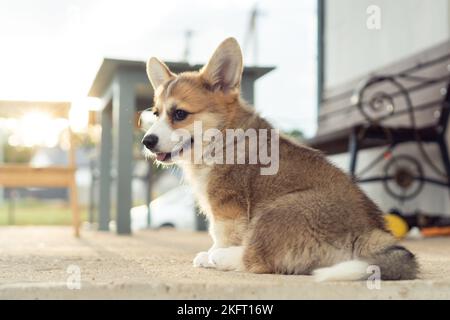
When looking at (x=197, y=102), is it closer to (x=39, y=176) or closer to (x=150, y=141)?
(x=150, y=141)

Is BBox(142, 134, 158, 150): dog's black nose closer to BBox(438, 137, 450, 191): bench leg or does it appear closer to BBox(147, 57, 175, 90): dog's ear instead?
BBox(147, 57, 175, 90): dog's ear

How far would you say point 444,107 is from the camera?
4.16 m

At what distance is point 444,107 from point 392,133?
42 cm

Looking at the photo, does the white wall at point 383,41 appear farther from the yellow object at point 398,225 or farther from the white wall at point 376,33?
the yellow object at point 398,225

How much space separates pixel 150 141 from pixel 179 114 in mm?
149

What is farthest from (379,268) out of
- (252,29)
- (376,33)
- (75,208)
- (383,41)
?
(252,29)

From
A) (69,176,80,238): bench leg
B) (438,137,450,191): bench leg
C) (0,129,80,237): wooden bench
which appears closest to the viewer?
(438,137,450,191): bench leg

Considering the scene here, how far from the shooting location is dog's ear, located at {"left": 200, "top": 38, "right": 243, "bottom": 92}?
225 cm

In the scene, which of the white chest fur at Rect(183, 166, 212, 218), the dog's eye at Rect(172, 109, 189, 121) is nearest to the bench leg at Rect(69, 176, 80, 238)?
the white chest fur at Rect(183, 166, 212, 218)

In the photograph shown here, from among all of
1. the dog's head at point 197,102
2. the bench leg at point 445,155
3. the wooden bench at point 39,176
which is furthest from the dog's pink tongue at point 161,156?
the bench leg at point 445,155

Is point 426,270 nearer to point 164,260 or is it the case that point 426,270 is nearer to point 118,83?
point 164,260

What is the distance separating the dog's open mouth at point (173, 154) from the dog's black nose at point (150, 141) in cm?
7

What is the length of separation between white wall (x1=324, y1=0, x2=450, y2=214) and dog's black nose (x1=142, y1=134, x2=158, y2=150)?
2.06 meters
